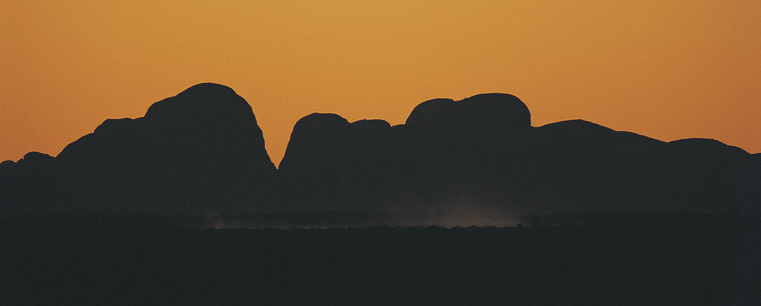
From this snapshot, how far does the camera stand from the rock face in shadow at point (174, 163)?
82562 mm

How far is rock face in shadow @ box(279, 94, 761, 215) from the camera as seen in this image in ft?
277

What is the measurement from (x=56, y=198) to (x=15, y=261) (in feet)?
192

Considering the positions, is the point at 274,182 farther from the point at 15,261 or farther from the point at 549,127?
the point at 15,261

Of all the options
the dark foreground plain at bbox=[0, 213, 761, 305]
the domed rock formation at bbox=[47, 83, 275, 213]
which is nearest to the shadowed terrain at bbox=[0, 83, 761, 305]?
the dark foreground plain at bbox=[0, 213, 761, 305]

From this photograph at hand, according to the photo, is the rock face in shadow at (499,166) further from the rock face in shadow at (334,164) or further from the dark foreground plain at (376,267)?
the dark foreground plain at (376,267)

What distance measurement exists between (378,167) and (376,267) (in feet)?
243

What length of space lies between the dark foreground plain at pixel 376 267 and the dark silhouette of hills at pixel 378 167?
5047cm

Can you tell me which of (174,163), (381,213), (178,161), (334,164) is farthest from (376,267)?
(334,164)

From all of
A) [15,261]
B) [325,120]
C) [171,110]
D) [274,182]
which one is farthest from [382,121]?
[15,261]

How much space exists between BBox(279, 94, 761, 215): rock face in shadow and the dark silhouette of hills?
185mm

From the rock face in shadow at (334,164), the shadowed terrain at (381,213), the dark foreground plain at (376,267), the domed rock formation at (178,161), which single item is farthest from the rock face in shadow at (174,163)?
the dark foreground plain at (376,267)

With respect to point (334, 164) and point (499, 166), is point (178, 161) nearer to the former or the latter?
point (334, 164)

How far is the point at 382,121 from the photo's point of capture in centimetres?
10462

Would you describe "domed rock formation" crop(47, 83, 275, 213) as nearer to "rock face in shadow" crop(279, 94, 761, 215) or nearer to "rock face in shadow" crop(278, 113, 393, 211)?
"rock face in shadow" crop(278, 113, 393, 211)
